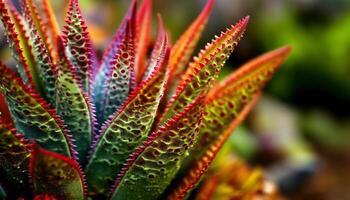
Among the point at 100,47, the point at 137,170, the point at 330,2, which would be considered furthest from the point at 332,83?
the point at 137,170

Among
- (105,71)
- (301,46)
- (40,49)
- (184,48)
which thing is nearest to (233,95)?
(184,48)

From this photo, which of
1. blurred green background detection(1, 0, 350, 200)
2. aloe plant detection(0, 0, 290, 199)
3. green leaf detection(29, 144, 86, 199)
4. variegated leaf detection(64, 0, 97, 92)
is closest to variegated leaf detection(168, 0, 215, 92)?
aloe plant detection(0, 0, 290, 199)

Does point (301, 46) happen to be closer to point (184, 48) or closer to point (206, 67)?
point (184, 48)

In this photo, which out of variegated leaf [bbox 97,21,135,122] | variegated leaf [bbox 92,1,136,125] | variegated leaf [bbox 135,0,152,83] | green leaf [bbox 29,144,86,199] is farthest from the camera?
variegated leaf [bbox 135,0,152,83]

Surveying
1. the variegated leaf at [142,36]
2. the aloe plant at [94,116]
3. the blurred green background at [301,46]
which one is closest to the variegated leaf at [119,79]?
the aloe plant at [94,116]

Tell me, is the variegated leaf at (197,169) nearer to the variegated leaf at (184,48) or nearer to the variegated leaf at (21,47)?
the variegated leaf at (184,48)

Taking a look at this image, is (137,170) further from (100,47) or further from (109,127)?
(100,47)

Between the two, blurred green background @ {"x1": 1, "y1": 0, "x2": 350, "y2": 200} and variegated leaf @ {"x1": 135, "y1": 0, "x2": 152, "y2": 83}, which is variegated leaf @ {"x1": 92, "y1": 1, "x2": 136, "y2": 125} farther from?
blurred green background @ {"x1": 1, "y1": 0, "x2": 350, "y2": 200}
